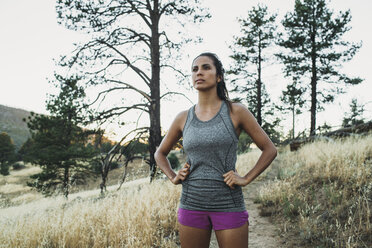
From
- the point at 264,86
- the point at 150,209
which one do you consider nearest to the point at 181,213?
the point at 150,209

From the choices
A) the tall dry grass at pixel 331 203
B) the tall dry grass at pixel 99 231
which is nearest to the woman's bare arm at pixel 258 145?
the tall dry grass at pixel 331 203

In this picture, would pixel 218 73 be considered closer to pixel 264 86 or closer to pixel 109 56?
pixel 109 56

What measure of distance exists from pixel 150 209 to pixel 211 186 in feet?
9.37

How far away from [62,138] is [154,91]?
17.7m

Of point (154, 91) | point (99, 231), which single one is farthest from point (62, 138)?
point (99, 231)

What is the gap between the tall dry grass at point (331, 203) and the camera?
9.29 feet

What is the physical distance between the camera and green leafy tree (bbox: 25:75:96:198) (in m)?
6.36

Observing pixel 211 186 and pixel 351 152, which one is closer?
pixel 211 186

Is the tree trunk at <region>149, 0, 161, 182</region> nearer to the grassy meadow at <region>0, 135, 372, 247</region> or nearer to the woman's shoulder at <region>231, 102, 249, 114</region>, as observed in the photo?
the grassy meadow at <region>0, 135, 372, 247</region>

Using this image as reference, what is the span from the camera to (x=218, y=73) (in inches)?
78.9

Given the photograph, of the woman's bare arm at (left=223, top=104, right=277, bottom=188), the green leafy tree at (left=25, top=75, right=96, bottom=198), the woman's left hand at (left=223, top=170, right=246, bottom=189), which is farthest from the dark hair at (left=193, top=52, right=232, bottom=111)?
the green leafy tree at (left=25, top=75, right=96, bottom=198)

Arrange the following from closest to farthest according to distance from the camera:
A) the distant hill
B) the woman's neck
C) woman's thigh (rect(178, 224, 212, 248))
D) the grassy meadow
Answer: woman's thigh (rect(178, 224, 212, 248))
the woman's neck
the grassy meadow
the distant hill

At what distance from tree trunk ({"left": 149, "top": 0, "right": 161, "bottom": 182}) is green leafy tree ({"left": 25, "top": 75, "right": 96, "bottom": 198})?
5.76ft

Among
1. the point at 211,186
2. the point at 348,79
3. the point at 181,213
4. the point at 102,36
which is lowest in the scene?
the point at 181,213
